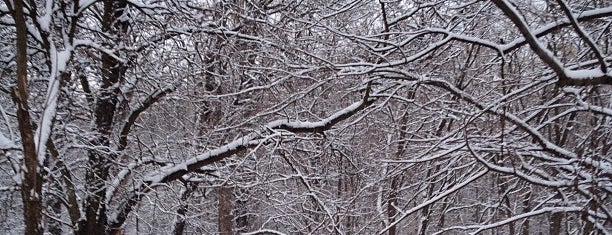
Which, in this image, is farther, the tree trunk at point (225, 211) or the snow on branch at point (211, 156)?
the tree trunk at point (225, 211)

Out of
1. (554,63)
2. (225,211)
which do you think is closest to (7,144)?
(554,63)

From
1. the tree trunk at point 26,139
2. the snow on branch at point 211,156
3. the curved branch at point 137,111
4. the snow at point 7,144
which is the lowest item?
the tree trunk at point 26,139

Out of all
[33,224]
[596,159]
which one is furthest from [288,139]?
[33,224]

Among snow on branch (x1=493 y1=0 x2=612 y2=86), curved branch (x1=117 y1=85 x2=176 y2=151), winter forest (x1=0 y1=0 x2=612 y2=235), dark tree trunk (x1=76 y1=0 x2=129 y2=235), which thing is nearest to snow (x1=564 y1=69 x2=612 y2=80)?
snow on branch (x1=493 y1=0 x2=612 y2=86)

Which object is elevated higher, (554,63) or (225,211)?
(225,211)

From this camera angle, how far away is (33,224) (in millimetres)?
2703

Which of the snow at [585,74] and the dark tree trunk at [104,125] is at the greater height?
the dark tree trunk at [104,125]

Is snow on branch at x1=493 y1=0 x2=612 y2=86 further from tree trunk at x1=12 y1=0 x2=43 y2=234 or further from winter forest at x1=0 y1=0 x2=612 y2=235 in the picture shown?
tree trunk at x1=12 y1=0 x2=43 y2=234

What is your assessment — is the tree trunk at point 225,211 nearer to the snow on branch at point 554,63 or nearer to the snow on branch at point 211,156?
the snow on branch at point 211,156

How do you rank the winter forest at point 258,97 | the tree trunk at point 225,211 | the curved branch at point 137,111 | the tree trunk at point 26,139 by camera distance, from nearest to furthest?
the tree trunk at point 26,139
the winter forest at point 258,97
the curved branch at point 137,111
the tree trunk at point 225,211

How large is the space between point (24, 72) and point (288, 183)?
21.6 ft

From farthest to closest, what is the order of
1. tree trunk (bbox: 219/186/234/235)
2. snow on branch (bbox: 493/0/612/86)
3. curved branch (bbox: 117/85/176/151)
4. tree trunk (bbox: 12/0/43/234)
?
tree trunk (bbox: 219/186/234/235) → curved branch (bbox: 117/85/176/151) → snow on branch (bbox: 493/0/612/86) → tree trunk (bbox: 12/0/43/234)

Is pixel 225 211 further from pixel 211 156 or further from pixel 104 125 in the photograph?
pixel 104 125

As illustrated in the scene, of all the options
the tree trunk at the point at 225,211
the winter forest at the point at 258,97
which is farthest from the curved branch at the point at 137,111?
the tree trunk at the point at 225,211
